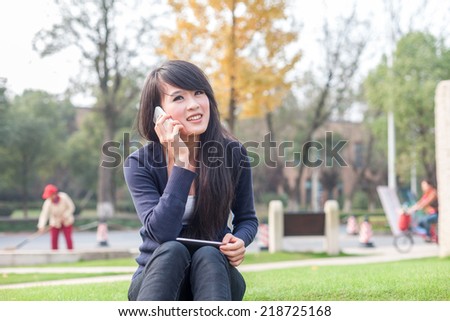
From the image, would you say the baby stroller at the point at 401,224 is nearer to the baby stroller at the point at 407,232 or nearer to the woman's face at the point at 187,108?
the baby stroller at the point at 407,232

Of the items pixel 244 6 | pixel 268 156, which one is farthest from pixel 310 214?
pixel 268 156

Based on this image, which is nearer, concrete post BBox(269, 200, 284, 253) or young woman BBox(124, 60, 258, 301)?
young woman BBox(124, 60, 258, 301)

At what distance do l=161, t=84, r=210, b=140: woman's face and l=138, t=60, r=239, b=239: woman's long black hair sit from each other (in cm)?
2

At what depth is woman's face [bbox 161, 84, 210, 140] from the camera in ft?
6.96

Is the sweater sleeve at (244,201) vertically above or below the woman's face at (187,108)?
below

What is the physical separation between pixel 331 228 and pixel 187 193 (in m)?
6.77

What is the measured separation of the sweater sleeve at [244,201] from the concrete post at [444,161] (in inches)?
173

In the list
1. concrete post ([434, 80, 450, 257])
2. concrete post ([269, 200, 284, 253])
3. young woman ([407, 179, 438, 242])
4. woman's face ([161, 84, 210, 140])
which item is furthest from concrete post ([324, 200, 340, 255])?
woman's face ([161, 84, 210, 140])

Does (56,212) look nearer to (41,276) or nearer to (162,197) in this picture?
(41,276)

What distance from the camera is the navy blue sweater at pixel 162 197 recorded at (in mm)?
1939

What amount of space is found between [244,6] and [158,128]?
5351 mm

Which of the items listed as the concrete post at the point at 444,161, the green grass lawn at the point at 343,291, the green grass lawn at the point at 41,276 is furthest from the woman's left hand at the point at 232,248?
the concrete post at the point at 444,161

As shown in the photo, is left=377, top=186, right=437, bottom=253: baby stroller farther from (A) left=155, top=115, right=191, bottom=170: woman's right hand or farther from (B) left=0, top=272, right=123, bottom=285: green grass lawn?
(A) left=155, top=115, right=191, bottom=170: woman's right hand
